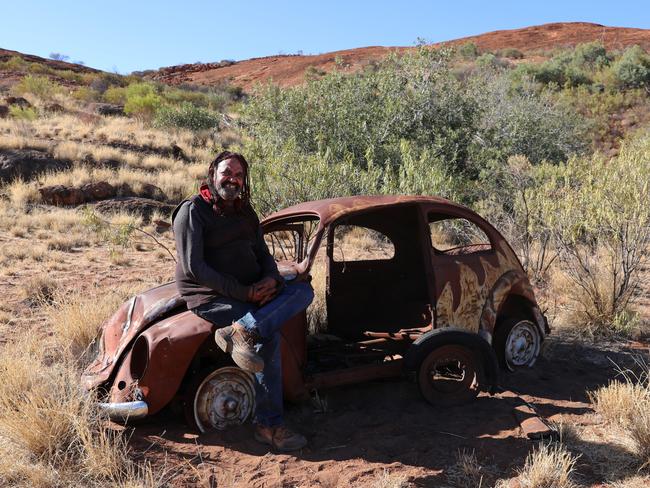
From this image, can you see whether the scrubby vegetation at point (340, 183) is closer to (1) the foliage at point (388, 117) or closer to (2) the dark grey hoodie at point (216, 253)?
(1) the foliage at point (388, 117)

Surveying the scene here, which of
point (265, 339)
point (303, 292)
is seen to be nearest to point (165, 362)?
point (265, 339)

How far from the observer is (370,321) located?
5766 millimetres

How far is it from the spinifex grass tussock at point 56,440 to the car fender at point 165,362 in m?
0.29

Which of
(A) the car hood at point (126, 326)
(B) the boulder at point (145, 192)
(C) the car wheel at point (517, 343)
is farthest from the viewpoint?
(B) the boulder at point (145, 192)

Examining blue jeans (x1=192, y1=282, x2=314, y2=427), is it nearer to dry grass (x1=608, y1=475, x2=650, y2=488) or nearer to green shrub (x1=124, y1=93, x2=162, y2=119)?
dry grass (x1=608, y1=475, x2=650, y2=488)

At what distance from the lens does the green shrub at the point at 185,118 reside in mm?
25375

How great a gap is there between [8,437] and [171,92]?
35.5m

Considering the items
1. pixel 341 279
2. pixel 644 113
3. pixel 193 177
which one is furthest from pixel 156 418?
pixel 644 113

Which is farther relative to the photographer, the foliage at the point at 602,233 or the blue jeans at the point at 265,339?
the foliage at the point at 602,233

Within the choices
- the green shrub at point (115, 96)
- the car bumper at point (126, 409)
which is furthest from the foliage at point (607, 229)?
the green shrub at point (115, 96)

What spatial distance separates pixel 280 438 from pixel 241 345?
686 mm

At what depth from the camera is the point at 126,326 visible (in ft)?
15.0

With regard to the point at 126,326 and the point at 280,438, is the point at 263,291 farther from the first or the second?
the point at 126,326

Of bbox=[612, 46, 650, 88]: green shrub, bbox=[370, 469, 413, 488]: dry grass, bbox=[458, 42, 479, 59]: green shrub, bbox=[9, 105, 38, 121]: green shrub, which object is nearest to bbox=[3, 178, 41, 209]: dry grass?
bbox=[9, 105, 38, 121]: green shrub
